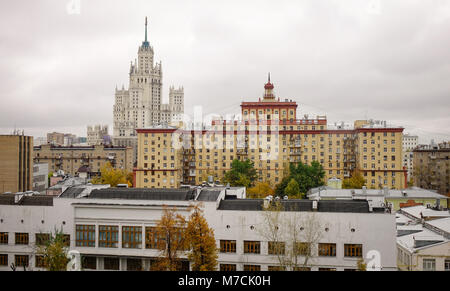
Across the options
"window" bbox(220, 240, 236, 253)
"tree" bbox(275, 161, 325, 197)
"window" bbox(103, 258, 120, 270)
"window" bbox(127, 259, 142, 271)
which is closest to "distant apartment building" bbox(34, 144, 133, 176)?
"tree" bbox(275, 161, 325, 197)

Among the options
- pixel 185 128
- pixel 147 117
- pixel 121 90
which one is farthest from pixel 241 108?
pixel 121 90

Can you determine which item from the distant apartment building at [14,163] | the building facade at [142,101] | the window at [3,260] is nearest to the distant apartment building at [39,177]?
the distant apartment building at [14,163]

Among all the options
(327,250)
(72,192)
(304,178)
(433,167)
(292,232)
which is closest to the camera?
(292,232)

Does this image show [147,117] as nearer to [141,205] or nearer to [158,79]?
[158,79]

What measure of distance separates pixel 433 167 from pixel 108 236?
34156mm

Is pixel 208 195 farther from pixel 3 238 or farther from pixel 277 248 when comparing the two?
pixel 3 238

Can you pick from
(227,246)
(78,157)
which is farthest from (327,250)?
(78,157)

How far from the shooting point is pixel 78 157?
44.5 m

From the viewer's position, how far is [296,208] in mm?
10852

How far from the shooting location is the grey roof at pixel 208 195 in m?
11.6

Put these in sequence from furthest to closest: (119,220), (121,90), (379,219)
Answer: (121,90), (119,220), (379,219)
